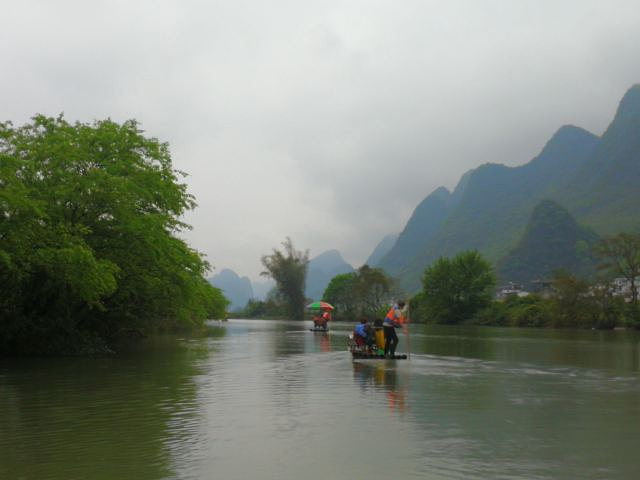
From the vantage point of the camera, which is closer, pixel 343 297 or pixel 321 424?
pixel 321 424

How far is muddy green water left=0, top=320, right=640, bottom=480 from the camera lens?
831 centimetres

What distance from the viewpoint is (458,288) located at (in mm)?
112250

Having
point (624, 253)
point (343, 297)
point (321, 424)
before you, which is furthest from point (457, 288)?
point (321, 424)

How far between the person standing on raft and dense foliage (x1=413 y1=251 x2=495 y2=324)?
86.4 metres

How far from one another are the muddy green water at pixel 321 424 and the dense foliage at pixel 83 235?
5.31m

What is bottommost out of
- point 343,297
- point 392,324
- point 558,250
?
point 392,324

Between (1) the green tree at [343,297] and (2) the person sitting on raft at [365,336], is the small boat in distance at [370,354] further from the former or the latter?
(1) the green tree at [343,297]

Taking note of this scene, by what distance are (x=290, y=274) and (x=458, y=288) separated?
38534mm

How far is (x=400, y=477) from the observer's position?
305 inches

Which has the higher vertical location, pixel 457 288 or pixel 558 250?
pixel 558 250

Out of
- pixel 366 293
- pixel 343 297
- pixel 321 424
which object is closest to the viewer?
pixel 321 424

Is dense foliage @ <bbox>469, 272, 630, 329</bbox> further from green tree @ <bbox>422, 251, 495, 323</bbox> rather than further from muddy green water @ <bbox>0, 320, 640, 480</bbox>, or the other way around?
muddy green water @ <bbox>0, 320, 640, 480</bbox>

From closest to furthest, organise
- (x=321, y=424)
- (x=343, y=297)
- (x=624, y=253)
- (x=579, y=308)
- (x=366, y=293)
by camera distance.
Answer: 1. (x=321, y=424)
2. (x=624, y=253)
3. (x=579, y=308)
4. (x=366, y=293)
5. (x=343, y=297)

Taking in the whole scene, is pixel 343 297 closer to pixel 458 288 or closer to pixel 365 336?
pixel 458 288
